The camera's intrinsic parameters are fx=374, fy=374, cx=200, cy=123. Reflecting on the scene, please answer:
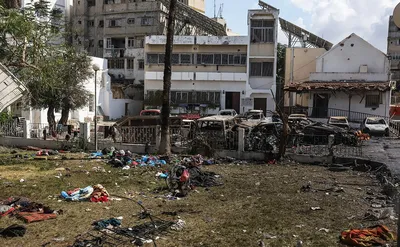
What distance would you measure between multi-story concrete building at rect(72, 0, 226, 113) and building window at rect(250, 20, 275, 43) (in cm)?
650

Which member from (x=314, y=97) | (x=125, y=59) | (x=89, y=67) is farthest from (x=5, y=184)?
(x=125, y=59)

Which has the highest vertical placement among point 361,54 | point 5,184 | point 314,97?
point 361,54

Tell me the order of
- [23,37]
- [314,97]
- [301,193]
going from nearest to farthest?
1. [301,193]
2. [23,37]
3. [314,97]

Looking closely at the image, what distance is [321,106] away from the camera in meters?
31.0

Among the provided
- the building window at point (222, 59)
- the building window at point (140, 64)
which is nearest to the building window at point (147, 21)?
the building window at point (140, 64)

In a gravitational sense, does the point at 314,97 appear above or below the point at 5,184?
above

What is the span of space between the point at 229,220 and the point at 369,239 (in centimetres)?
260

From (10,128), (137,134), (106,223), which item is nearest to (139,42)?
(10,128)

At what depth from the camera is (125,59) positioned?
1657 inches

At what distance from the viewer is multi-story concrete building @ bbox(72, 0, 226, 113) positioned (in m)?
40.6

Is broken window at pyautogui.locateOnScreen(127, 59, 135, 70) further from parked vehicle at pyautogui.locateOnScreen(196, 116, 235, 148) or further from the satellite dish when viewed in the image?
the satellite dish

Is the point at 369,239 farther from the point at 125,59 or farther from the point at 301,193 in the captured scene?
the point at 125,59

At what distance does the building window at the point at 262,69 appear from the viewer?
3578 cm

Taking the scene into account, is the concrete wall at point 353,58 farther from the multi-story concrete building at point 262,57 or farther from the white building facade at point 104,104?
the white building facade at point 104,104
